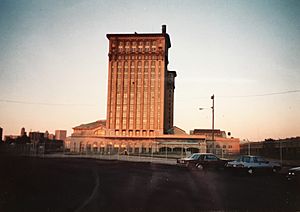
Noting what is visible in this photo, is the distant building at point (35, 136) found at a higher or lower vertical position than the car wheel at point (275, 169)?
higher

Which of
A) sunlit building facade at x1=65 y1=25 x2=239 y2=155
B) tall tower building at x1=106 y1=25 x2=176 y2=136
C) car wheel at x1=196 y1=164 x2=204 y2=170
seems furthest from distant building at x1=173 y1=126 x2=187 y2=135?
car wheel at x1=196 y1=164 x2=204 y2=170

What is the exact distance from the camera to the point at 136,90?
12162cm

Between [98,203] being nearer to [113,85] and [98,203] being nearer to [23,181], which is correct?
[23,181]

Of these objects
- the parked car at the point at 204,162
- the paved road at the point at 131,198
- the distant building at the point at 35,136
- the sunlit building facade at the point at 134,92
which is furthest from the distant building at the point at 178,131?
the paved road at the point at 131,198

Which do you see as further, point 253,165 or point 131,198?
point 253,165

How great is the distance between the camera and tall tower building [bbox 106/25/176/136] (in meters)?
120

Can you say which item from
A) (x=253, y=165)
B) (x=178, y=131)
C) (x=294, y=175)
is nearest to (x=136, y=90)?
(x=178, y=131)

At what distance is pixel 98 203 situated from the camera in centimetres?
1006

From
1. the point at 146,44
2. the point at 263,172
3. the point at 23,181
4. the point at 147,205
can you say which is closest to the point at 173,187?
the point at 147,205

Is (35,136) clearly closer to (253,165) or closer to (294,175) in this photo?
(253,165)

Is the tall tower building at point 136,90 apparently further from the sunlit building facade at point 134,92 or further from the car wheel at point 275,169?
the car wheel at point 275,169

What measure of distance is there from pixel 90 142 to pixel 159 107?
29743mm

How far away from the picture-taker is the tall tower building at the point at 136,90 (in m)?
120

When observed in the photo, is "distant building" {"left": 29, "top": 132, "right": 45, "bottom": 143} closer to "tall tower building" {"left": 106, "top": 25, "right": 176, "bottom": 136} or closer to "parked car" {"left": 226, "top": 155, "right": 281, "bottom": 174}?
"parked car" {"left": 226, "top": 155, "right": 281, "bottom": 174}
